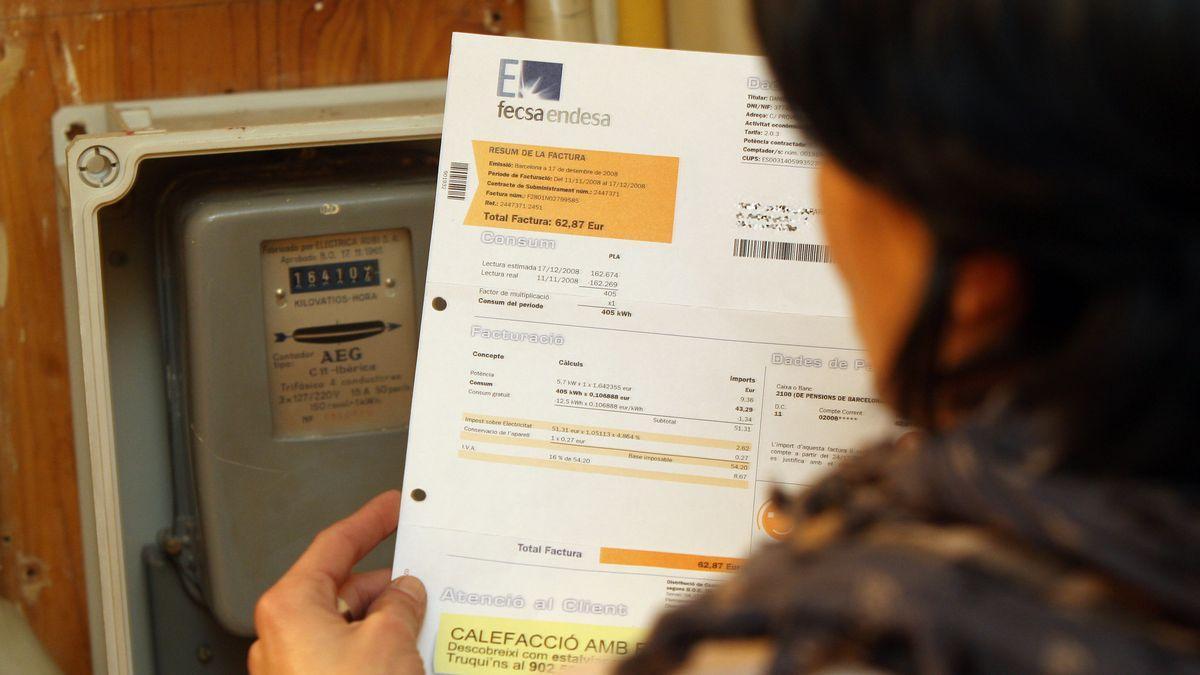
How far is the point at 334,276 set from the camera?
1055mm

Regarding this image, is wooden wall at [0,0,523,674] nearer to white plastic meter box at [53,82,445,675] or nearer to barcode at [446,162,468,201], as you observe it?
white plastic meter box at [53,82,445,675]

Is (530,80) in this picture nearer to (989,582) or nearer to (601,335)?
(601,335)

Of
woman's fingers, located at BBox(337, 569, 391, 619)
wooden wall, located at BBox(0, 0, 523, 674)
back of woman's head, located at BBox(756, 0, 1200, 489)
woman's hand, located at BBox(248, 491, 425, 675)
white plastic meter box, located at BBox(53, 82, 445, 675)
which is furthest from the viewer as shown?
wooden wall, located at BBox(0, 0, 523, 674)

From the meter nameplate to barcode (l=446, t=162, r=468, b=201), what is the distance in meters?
0.22

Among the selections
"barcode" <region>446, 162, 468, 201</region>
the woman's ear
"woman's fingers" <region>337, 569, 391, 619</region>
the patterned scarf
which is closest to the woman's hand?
"woman's fingers" <region>337, 569, 391, 619</region>

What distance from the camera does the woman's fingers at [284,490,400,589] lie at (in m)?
0.82

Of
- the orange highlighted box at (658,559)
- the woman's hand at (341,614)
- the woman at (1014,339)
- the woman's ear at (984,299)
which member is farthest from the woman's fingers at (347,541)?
the woman's ear at (984,299)

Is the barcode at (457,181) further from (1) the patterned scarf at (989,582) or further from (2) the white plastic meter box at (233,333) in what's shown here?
(1) the patterned scarf at (989,582)

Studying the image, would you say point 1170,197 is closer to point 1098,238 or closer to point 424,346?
point 1098,238

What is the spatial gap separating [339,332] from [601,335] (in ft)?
1.06

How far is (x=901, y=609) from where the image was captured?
0.39 meters

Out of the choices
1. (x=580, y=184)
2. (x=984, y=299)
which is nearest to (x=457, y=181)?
(x=580, y=184)

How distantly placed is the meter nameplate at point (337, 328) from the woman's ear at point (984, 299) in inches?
28.2

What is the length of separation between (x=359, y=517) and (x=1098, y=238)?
25.0 inches
